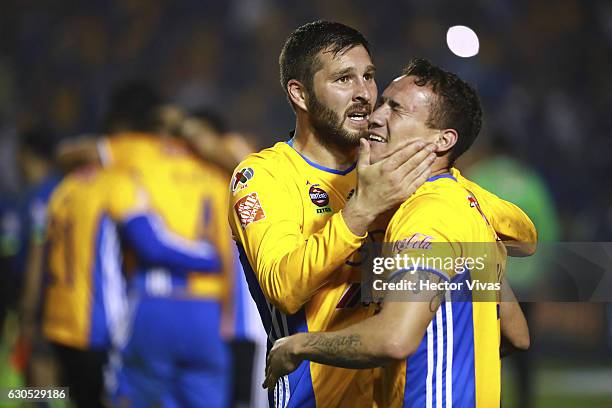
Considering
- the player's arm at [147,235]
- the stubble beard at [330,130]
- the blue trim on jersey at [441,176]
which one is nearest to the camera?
the blue trim on jersey at [441,176]

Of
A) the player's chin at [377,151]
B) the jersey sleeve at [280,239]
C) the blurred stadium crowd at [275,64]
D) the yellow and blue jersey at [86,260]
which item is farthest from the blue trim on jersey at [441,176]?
the blurred stadium crowd at [275,64]

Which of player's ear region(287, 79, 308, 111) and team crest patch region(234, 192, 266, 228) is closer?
team crest patch region(234, 192, 266, 228)

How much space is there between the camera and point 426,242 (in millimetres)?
2461

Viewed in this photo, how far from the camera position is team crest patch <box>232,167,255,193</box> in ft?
9.84

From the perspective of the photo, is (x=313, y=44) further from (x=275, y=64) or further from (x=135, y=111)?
(x=275, y=64)

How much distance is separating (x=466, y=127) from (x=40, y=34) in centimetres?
1159

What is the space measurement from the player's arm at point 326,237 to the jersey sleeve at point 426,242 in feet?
0.30

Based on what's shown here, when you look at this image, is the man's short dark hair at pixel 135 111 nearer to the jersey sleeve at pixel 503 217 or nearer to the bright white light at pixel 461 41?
the bright white light at pixel 461 41

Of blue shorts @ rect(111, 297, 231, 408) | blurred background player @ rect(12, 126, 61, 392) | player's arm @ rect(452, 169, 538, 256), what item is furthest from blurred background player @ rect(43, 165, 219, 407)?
player's arm @ rect(452, 169, 538, 256)

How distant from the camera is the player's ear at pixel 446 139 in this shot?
2777 mm

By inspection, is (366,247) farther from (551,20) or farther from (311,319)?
(551,20)

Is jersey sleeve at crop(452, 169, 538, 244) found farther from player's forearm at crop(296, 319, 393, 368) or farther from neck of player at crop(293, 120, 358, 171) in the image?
player's forearm at crop(296, 319, 393, 368)

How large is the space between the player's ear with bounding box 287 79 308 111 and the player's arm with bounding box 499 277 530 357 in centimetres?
95

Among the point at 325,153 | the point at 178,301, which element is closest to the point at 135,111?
the point at 178,301
